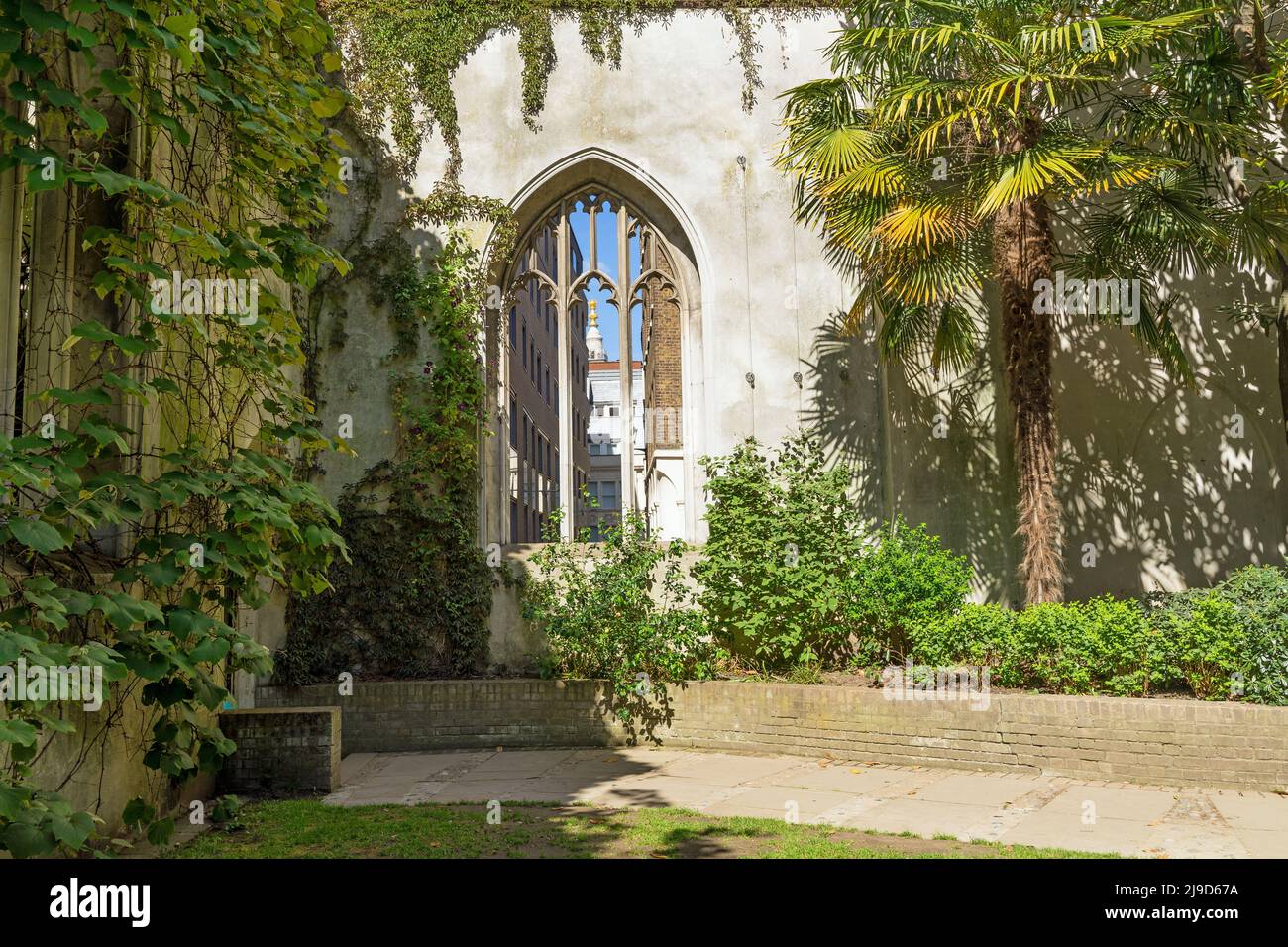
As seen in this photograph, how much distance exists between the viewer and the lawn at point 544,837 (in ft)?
19.6

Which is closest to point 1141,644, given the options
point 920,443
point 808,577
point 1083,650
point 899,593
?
point 1083,650

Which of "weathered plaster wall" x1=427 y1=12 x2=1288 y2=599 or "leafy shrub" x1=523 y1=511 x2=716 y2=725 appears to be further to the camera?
"weathered plaster wall" x1=427 y1=12 x2=1288 y2=599

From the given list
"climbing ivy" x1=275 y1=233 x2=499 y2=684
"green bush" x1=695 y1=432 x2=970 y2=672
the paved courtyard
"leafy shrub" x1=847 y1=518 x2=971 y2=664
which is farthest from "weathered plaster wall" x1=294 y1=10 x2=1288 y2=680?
the paved courtyard

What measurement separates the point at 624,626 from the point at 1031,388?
445 cm

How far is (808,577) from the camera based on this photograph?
10.4 metres

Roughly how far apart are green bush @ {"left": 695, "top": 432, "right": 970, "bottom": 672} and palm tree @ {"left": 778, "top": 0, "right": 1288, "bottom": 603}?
103 cm

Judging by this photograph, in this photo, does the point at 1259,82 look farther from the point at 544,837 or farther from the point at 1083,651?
the point at 544,837

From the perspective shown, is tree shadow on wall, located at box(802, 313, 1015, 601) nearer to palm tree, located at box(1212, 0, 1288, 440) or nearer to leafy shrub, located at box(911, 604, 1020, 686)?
leafy shrub, located at box(911, 604, 1020, 686)

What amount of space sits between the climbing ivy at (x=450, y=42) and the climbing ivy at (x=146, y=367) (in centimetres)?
543

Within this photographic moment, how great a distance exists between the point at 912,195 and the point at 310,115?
561 centimetres

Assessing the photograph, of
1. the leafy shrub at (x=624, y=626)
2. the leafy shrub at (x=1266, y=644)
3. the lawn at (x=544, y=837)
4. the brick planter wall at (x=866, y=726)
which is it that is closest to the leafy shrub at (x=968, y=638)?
the brick planter wall at (x=866, y=726)

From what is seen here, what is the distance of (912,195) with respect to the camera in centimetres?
988

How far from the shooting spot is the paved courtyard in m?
6.44

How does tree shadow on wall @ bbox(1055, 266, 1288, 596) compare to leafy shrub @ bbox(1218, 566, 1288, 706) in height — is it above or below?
above
